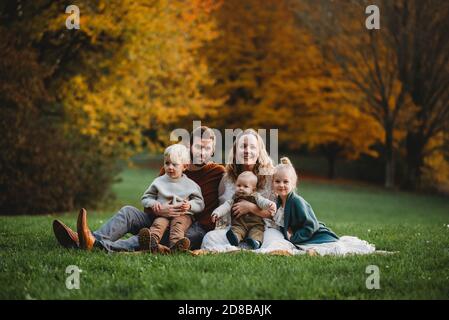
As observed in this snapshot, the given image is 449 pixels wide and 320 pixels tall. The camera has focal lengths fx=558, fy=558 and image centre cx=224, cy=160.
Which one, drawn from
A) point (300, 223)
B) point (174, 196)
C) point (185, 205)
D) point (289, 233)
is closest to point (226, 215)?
point (185, 205)

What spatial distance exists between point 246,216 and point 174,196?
860 mm

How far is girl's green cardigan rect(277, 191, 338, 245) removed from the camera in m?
6.13

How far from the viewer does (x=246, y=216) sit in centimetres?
640

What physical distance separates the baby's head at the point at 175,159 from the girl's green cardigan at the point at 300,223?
1.26 meters

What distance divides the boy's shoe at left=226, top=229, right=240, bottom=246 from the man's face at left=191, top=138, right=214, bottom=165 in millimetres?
988

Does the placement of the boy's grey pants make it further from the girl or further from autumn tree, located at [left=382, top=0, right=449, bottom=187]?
autumn tree, located at [left=382, top=0, right=449, bottom=187]

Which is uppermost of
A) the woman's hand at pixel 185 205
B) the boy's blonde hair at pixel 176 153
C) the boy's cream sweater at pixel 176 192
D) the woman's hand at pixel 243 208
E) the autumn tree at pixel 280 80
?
the autumn tree at pixel 280 80

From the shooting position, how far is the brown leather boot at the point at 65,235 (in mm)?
5797

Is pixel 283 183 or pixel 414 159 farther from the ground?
pixel 283 183

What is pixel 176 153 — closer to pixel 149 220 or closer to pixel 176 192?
pixel 176 192

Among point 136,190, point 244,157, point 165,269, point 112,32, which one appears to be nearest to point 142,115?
point 112,32

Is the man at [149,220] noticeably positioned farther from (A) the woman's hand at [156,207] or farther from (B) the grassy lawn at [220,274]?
(B) the grassy lawn at [220,274]

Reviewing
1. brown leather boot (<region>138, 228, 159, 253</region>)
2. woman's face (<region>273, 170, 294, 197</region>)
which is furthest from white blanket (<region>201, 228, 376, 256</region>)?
brown leather boot (<region>138, 228, 159, 253</region>)

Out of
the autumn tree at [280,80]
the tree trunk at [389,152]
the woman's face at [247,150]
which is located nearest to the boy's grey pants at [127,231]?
the woman's face at [247,150]
